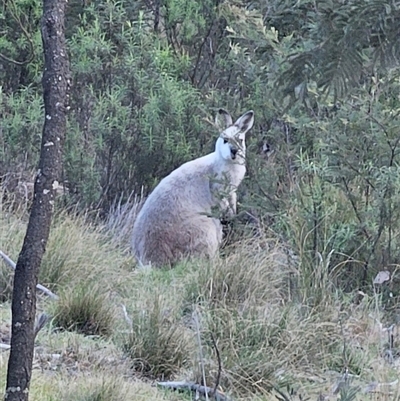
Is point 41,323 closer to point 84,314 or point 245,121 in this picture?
point 84,314

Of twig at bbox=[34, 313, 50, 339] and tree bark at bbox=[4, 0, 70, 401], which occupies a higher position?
tree bark at bbox=[4, 0, 70, 401]

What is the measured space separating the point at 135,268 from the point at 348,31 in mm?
6503

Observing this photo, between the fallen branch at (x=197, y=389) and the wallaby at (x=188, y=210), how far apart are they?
4.28 m

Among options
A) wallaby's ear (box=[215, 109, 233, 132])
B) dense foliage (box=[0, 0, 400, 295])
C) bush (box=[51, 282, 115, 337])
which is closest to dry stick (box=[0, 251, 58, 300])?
bush (box=[51, 282, 115, 337])

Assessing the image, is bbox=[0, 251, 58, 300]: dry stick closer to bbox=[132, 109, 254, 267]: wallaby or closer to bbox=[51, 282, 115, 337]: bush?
bbox=[51, 282, 115, 337]: bush

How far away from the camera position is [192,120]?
38.2ft

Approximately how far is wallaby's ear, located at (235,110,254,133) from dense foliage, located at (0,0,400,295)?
0.22m

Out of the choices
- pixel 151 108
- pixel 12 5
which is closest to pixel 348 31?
pixel 151 108

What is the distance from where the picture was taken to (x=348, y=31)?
110 inches

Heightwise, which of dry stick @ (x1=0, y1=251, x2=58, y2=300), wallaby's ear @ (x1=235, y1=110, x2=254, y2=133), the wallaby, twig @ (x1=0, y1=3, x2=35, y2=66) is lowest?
the wallaby

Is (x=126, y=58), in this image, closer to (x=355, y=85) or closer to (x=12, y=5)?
(x=12, y=5)

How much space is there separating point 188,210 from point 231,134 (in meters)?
0.89

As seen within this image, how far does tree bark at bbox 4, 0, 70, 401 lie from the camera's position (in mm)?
3729

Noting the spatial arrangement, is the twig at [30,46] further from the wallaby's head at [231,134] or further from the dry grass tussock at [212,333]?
the dry grass tussock at [212,333]
